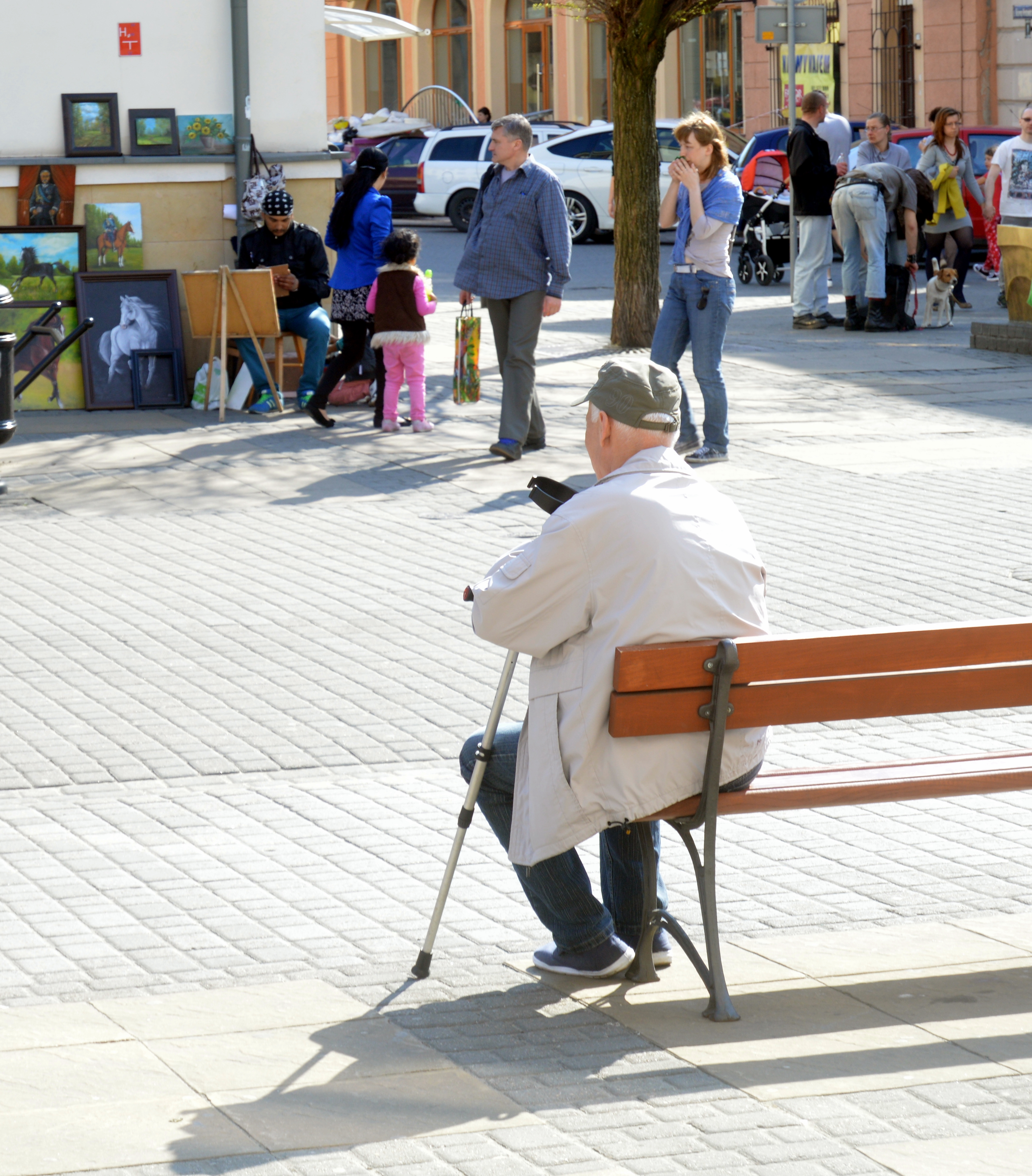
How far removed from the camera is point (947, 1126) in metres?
3.61

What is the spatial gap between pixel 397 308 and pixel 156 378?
2.33 meters

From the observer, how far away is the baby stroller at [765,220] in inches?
885

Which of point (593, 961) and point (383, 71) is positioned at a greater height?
point (383, 71)

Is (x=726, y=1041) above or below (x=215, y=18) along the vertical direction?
below

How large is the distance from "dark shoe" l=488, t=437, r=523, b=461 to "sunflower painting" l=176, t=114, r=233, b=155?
3.92 metres

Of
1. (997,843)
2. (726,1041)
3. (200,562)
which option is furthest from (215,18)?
(726,1041)

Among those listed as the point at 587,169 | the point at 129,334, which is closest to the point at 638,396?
the point at 129,334

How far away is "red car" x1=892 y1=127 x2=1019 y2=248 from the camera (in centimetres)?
2425

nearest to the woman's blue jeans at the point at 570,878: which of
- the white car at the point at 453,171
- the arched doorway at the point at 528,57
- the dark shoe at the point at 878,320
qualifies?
the dark shoe at the point at 878,320

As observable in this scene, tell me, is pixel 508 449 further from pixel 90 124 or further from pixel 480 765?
pixel 480 765

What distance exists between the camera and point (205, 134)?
14.4 meters

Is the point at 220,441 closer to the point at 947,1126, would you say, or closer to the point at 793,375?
the point at 793,375

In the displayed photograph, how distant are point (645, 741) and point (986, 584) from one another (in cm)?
467

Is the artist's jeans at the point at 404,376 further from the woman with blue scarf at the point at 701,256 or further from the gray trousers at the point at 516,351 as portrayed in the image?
the woman with blue scarf at the point at 701,256
